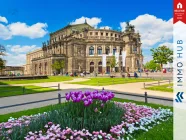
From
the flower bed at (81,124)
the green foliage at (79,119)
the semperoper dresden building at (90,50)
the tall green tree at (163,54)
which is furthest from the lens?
the semperoper dresden building at (90,50)

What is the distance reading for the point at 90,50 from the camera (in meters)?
101

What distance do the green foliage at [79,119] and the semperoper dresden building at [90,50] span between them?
276ft

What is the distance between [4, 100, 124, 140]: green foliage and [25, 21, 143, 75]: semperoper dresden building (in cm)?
8405

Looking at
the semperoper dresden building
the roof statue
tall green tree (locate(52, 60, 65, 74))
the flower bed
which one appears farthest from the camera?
the roof statue

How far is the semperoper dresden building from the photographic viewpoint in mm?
93250

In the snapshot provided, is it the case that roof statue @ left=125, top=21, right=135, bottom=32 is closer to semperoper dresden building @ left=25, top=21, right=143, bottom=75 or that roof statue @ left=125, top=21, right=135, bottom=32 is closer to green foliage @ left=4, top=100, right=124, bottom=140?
semperoper dresden building @ left=25, top=21, right=143, bottom=75

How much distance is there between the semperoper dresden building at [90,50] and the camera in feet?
306

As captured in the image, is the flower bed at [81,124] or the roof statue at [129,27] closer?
the flower bed at [81,124]

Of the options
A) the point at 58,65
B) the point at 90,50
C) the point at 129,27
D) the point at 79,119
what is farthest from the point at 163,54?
the point at 129,27

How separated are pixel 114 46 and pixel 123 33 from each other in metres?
12.8

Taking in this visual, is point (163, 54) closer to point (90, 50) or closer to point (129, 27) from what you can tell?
point (90, 50)

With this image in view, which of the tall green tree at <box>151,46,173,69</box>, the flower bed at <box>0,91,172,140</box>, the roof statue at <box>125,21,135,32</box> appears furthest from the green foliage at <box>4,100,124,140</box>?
the roof statue at <box>125,21,135,32</box>

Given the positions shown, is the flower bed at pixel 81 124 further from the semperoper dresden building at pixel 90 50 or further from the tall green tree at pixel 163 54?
the semperoper dresden building at pixel 90 50

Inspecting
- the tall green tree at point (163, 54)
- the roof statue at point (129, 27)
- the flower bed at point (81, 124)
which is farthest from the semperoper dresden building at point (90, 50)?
the flower bed at point (81, 124)
